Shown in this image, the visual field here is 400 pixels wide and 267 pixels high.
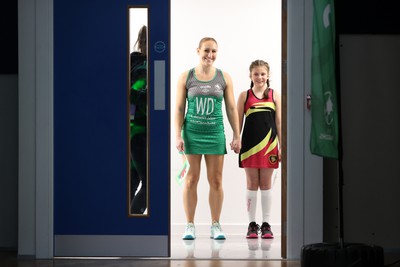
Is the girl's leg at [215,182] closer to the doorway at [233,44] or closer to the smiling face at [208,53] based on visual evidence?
the doorway at [233,44]

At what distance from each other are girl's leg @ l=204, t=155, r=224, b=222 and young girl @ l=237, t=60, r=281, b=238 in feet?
1.01

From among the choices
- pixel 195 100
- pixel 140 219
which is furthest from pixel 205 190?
pixel 140 219

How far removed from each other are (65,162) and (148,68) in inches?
32.8

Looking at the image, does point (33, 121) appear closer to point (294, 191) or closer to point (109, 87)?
point (109, 87)

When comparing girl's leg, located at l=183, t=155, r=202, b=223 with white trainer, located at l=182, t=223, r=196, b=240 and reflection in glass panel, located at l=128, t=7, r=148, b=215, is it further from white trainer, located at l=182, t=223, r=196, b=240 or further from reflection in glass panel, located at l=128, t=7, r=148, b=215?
reflection in glass panel, located at l=128, t=7, r=148, b=215

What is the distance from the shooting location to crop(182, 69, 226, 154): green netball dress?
24.4 feet

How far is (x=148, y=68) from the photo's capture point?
599cm

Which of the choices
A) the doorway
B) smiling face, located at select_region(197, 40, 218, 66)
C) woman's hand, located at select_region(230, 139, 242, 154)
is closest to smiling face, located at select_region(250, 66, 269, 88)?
the doorway

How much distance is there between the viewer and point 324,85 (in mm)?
4180

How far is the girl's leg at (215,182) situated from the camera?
296 inches

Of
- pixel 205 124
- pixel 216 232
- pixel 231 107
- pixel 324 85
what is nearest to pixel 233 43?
pixel 231 107

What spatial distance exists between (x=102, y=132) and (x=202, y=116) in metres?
1.62

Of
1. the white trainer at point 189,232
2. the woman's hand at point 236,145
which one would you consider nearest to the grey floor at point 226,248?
the white trainer at point 189,232

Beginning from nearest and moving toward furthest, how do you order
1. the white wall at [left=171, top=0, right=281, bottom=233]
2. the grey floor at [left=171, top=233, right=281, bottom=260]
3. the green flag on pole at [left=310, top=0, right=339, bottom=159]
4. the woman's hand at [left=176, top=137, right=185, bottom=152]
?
Answer: the green flag on pole at [left=310, top=0, right=339, bottom=159] → the grey floor at [left=171, top=233, right=281, bottom=260] → the woman's hand at [left=176, top=137, right=185, bottom=152] → the white wall at [left=171, top=0, right=281, bottom=233]
